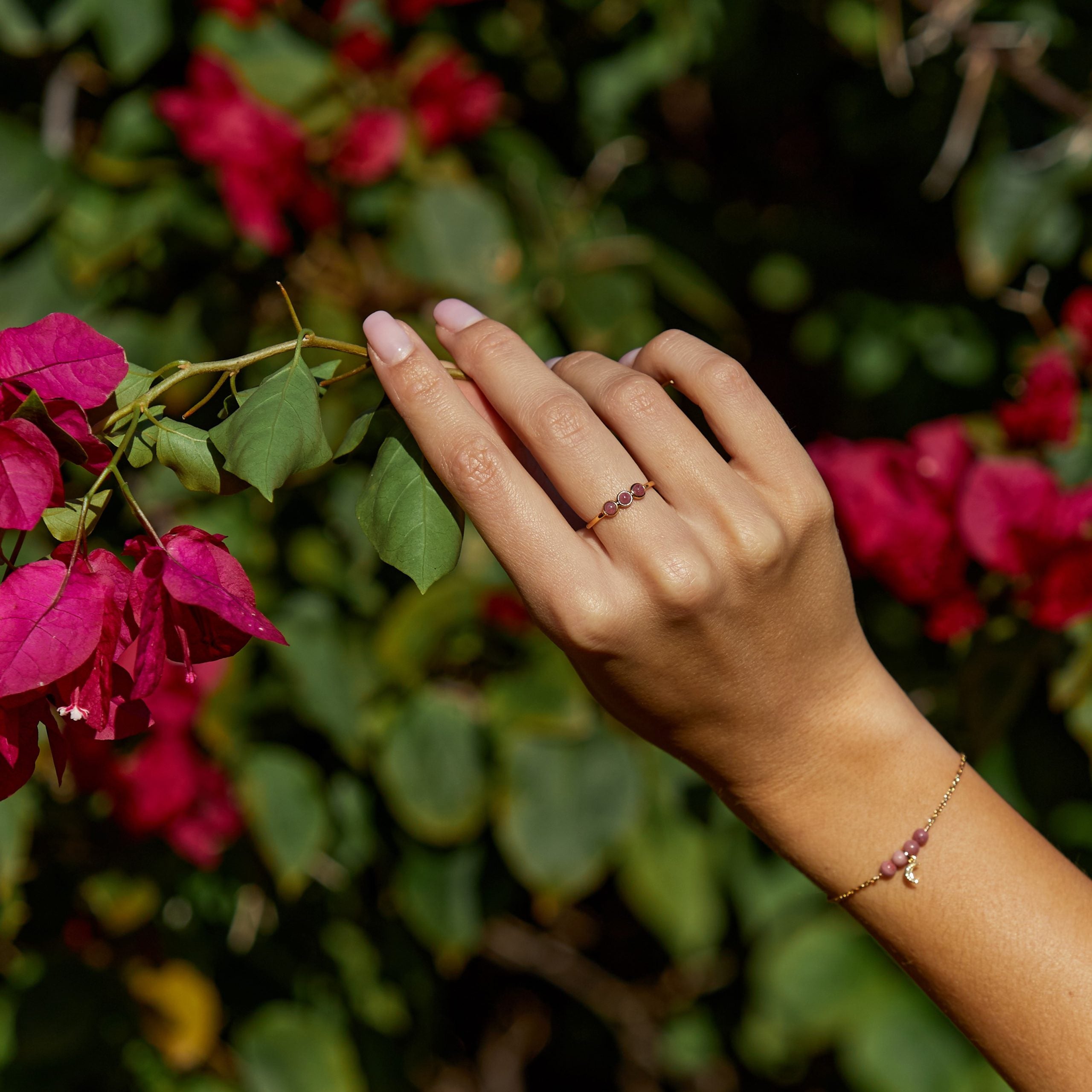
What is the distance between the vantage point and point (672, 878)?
1.31 meters

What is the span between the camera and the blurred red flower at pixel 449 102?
4.13ft

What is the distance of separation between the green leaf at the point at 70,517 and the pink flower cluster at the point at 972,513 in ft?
2.19

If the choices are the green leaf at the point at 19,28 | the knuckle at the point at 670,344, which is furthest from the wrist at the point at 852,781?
the green leaf at the point at 19,28

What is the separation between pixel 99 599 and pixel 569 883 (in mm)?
880

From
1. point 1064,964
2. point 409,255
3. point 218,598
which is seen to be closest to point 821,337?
point 409,255

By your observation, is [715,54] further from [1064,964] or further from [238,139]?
[1064,964]

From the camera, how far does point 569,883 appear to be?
1.21 metres

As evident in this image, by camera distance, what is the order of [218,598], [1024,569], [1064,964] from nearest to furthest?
1. [218,598]
2. [1064,964]
3. [1024,569]

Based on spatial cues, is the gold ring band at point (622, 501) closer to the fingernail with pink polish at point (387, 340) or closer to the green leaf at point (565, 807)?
the fingernail with pink polish at point (387, 340)

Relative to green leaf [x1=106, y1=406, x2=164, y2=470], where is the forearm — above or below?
below

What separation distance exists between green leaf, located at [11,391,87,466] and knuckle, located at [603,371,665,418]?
0.85 feet

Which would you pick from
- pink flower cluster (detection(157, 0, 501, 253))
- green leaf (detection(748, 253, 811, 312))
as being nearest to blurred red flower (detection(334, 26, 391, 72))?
pink flower cluster (detection(157, 0, 501, 253))

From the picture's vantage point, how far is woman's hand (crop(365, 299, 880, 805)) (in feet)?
1.69

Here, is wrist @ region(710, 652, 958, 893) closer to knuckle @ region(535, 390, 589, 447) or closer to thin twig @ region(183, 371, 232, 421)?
knuckle @ region(535, 390, 589, 447)
